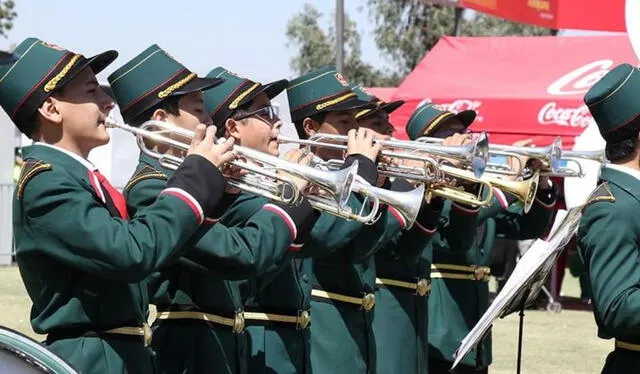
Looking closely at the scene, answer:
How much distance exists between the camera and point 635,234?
13.7ft

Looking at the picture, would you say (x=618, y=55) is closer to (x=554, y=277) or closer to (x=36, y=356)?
(x=554, y=277)

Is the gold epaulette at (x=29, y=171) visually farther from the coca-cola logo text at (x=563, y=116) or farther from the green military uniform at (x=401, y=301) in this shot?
the coca-cola logo text at (x=563, y=116)

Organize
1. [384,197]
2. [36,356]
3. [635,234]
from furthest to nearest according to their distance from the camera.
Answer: [384,197] → [635,234] → [36,356]

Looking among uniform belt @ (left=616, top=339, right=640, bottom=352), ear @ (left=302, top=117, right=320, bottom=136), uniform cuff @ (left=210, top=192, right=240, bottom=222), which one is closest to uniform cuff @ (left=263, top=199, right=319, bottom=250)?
uniform cuff @ (left=210, top=192, right=240, bottom=222)

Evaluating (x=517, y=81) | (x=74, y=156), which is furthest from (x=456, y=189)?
(x=517, y=81)

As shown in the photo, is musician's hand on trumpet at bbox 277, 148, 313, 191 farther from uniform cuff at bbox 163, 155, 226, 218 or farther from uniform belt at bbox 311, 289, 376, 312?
uniform belt at bbox 311, 289, 376, 312

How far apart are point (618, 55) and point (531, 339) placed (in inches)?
160

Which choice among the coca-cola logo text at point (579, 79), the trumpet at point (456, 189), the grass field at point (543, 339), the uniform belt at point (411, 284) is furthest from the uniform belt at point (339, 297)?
the coca-cola logo text at point (579, 79)

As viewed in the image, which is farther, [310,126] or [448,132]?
[448,132]

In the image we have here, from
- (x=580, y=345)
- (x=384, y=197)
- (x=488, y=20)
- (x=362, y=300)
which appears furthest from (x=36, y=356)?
(x=488, y=20)

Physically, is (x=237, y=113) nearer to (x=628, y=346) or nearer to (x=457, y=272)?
(x=628, y=346)

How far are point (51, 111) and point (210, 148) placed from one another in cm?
53

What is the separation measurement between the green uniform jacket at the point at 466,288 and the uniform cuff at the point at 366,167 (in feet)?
6.56

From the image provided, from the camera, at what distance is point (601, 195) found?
430cm
